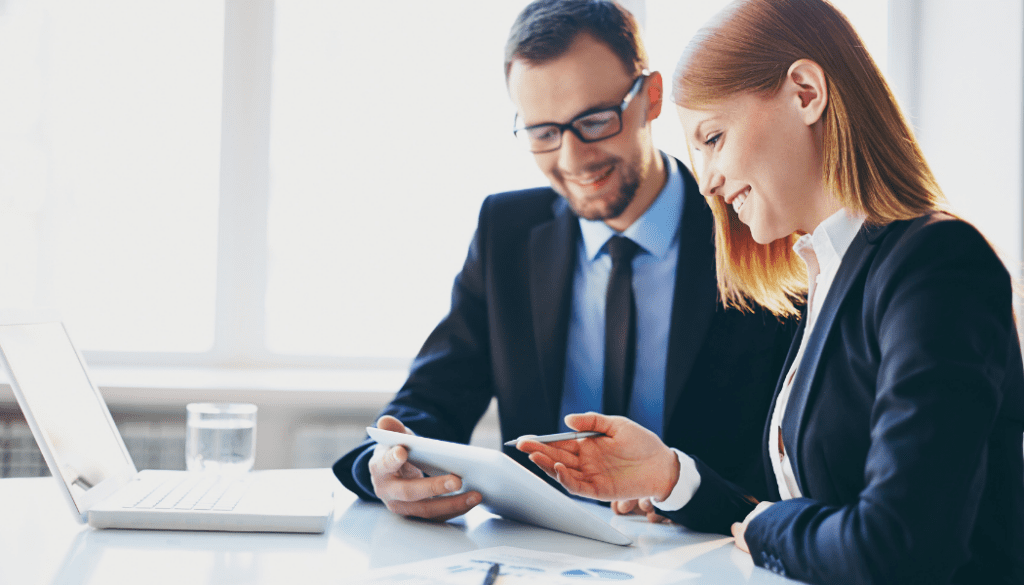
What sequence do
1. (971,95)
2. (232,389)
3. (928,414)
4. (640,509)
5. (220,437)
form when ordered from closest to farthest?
1. (928,414)
2. (640,509)
3. (220,437)
4. (232,389)
5. (971,95)

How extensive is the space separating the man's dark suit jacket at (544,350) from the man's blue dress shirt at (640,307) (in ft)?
0.10

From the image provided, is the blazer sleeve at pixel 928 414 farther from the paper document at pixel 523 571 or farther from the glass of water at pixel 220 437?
the glass of water at pixel 220 437

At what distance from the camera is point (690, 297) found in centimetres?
155

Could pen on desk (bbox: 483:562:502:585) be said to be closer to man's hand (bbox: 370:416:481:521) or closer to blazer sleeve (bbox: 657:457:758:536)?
man's hand (bbox: 370:416:481:521)

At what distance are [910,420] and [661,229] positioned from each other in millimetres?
909

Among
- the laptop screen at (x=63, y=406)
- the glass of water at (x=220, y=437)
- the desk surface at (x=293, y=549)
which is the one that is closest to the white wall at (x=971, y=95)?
the desk surface at (x=293, y=549)

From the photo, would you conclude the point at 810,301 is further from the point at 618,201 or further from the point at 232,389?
the point at 232,389

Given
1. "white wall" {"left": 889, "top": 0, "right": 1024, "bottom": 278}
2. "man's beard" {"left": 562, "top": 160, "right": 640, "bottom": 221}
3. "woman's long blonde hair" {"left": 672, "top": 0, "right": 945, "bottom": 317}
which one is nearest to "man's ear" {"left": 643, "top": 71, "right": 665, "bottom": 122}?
"man's beard" {"left": 562, "top": 160, "right": 640, "bottom": 221}

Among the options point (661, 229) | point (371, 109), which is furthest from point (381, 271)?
point (661, 229)

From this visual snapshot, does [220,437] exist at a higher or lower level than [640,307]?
lower

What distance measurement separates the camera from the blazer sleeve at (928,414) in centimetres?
78

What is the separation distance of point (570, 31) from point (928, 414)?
1.07 metres

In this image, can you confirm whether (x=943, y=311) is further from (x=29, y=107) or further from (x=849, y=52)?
(x=29, y=107)

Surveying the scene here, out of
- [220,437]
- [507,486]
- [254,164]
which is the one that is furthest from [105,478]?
[254,164]
